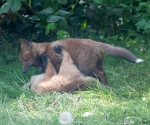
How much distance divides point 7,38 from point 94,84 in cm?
297

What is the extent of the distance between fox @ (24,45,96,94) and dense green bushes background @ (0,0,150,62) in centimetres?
127

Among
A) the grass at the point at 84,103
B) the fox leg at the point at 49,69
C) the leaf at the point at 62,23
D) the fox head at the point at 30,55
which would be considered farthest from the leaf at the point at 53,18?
the grass at the point at 84,103

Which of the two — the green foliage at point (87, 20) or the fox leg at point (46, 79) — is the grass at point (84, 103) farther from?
the green foliage at point (87, 20)

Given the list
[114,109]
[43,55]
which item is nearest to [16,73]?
[43,55]

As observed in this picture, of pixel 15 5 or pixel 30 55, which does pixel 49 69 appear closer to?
pixel 30 55

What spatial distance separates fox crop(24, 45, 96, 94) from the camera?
557 cm

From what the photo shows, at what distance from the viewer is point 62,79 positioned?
565cm

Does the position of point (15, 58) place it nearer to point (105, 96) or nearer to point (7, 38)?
point (7, 38)

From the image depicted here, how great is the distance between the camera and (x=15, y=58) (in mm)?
7520

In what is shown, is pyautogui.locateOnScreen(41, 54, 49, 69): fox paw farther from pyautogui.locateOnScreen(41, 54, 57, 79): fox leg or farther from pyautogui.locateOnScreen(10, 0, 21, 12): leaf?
pyautogui.locateOnScreen(10, 0, 21, 12): leaf

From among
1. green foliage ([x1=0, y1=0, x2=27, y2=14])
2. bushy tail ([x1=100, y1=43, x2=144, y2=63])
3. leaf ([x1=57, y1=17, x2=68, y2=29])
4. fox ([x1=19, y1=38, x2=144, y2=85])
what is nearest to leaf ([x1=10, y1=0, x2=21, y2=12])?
green foliage ([x1=0, y1=0, x2=27, y2=14])

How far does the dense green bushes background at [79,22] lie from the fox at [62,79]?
127 centimetres

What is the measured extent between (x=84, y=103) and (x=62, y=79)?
628 mm

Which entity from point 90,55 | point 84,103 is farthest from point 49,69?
point 84,103
